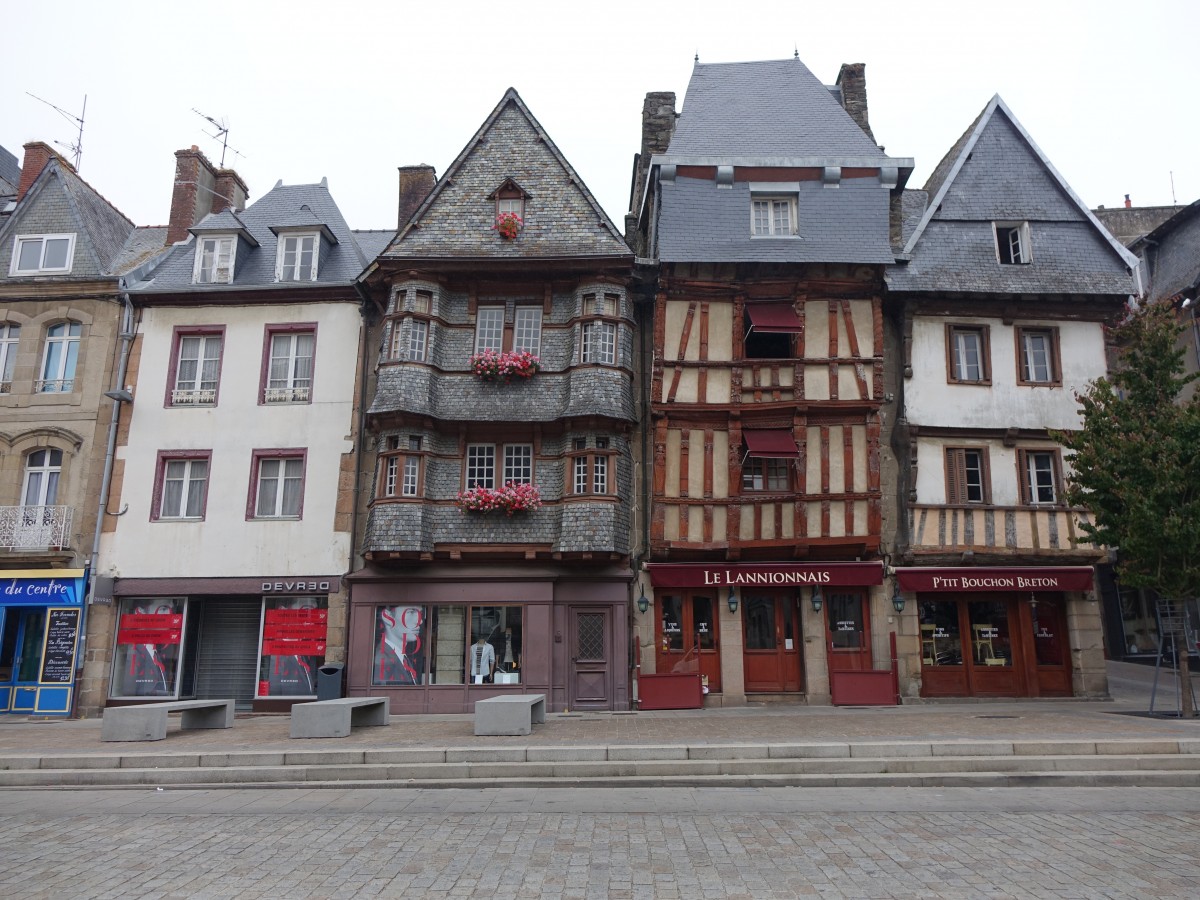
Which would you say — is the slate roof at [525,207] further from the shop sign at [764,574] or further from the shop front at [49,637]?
the shop front at [49,637]

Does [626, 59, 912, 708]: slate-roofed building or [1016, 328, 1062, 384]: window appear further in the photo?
[1016, 328, 1062, 384]: window

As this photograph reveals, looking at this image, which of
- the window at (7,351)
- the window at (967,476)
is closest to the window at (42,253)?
the window at (7,351)

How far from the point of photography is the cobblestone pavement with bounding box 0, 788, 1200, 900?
20.2ft

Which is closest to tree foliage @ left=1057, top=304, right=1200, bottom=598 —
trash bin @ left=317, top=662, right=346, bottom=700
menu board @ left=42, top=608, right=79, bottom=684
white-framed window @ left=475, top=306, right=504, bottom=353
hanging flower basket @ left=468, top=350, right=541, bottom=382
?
hanging flower basket @ left=468, top=350, right=541, bottom=382

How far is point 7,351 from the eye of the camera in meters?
19.8

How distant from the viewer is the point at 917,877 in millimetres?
6320

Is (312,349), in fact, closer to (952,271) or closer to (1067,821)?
(952,271)

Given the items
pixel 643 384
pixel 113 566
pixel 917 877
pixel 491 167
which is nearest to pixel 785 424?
pixel 643 384

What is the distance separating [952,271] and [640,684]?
11.3 m

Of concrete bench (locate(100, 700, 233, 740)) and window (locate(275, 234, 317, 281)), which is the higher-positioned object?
window (locate(275, 234, 317, 281))

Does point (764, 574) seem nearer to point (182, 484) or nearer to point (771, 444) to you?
point (771, 444)

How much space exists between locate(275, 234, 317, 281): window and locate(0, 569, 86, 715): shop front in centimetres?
791

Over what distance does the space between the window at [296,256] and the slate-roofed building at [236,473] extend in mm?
38

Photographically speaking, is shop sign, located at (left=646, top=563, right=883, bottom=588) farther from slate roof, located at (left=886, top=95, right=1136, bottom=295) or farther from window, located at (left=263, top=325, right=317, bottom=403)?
window, located at (left=263, top=325, right=317, bottom=403)
